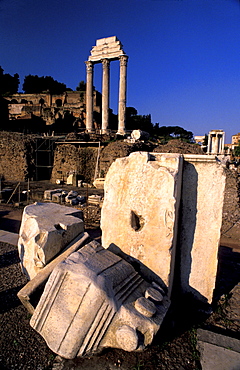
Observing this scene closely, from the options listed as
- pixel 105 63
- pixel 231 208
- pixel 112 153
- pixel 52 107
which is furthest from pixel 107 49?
pixel 231 208

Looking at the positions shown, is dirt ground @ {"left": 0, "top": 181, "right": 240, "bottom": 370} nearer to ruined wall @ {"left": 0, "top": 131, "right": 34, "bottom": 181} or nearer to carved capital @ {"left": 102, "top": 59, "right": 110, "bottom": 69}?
ruined wall @ {"left": 0, "top": 131, "right": 34, "bottom": 181}

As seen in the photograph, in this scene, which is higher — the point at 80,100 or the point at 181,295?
the point at 80,100

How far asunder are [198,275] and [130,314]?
1.29 meters

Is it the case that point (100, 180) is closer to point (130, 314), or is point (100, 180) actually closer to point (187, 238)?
point (187, 238)

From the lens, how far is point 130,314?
2191 mm

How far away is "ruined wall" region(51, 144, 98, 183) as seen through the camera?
1644 centimetres

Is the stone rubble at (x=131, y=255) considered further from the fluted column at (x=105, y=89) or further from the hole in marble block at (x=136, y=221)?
the fluted column at (x=105, y=89)

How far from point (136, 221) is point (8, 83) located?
5019 cm

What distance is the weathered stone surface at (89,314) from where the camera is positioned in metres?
2.11

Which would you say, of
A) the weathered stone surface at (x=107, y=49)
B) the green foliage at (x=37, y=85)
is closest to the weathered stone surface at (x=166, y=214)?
the weathered stone surface at (x=107, y=49)

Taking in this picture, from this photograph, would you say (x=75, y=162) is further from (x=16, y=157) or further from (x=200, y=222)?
(x=200, y=222)

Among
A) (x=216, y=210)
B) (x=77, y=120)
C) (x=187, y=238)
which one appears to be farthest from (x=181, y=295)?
(x=77, y=120)

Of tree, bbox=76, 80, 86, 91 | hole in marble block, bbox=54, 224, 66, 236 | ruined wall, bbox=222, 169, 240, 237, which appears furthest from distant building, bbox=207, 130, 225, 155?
tree, bbox=76, 80, 86, 91

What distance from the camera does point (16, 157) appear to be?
666 inches
